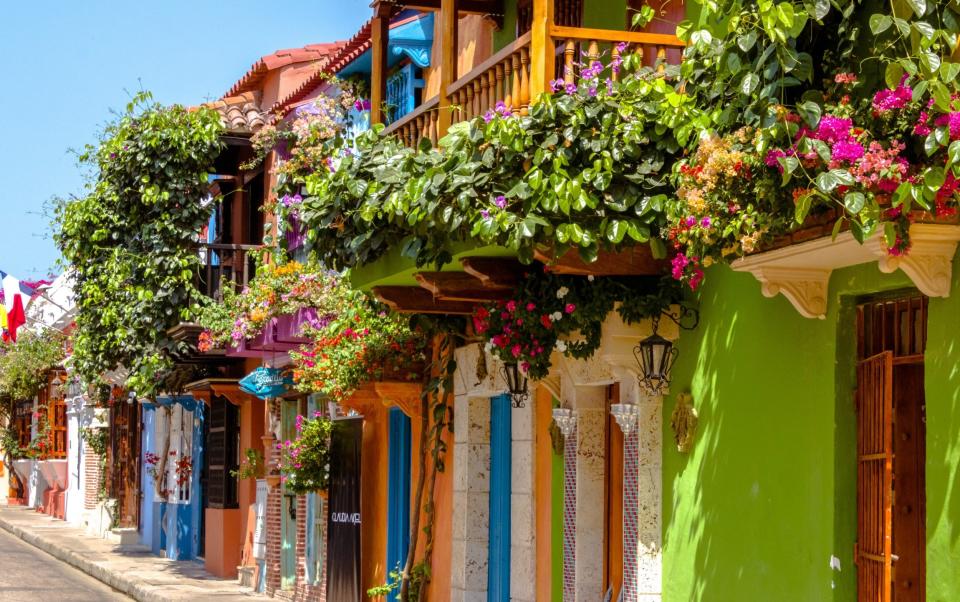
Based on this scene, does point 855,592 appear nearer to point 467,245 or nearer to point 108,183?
point 467,245

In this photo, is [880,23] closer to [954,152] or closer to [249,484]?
[954,152]

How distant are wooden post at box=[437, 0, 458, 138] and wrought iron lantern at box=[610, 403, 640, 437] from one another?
7.95ft

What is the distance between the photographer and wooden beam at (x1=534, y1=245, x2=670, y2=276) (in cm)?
944

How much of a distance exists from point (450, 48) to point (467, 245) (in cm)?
183

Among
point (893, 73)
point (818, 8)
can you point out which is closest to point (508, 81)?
point (818, 8)

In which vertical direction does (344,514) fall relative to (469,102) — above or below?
below

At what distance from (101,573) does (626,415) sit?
14740mm

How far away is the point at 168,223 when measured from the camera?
21.0 meters

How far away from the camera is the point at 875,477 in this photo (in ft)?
26.5

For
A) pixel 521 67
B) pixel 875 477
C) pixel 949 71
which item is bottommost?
pixel 875 477

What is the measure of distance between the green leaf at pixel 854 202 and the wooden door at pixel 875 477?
68.2 inches

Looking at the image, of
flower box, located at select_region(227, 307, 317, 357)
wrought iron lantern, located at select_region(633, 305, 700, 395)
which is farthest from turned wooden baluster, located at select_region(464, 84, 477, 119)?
flower box, located at select_region(227, 307, 317, 357)

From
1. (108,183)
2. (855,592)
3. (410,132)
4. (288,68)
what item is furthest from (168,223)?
(855,592)

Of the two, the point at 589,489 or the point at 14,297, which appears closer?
the point at 589,489
